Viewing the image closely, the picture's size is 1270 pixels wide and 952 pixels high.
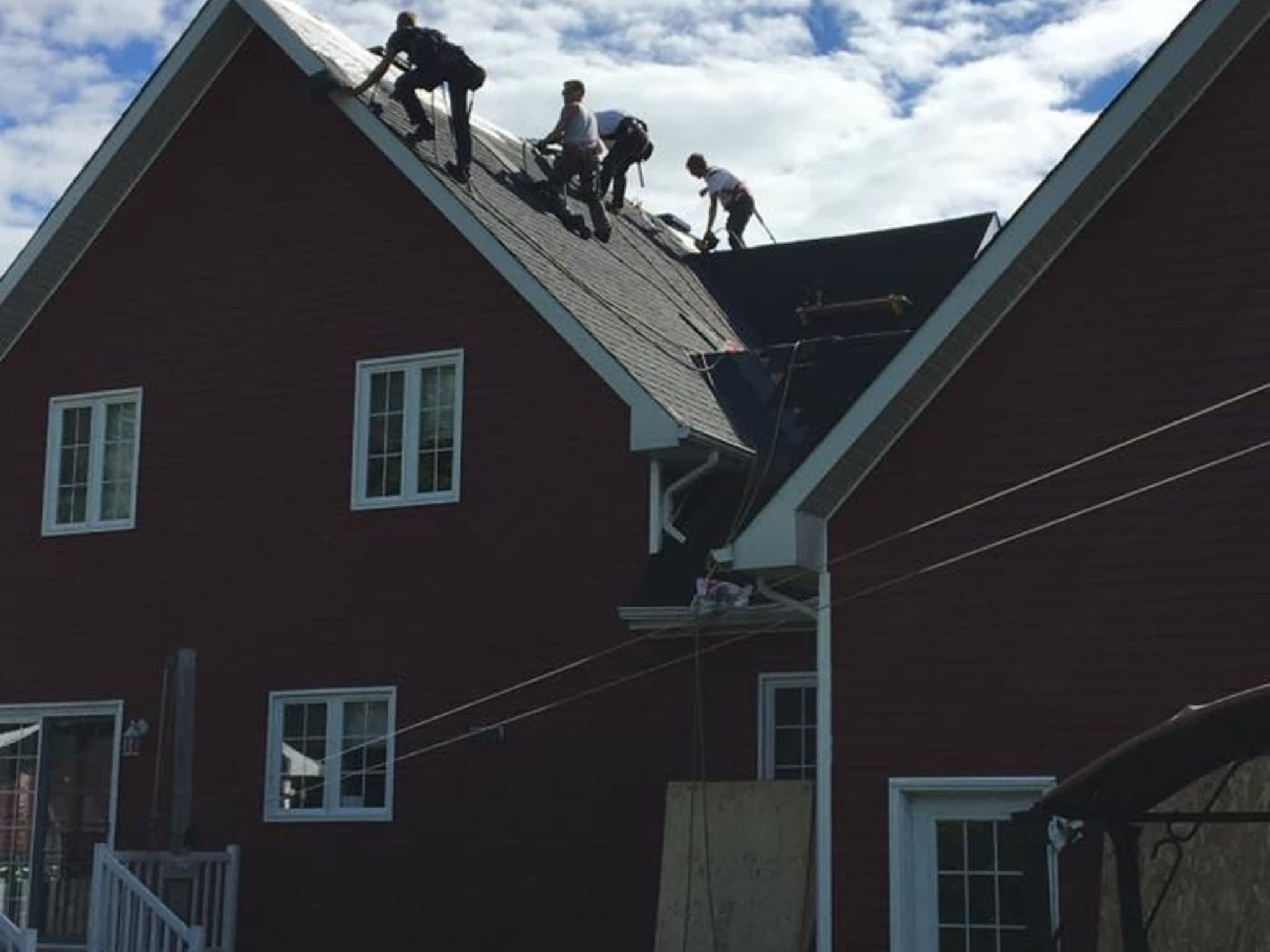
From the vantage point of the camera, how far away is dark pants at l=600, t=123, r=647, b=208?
21.1m

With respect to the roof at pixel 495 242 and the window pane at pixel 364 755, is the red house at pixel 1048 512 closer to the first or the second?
the roof at pixel 495 242

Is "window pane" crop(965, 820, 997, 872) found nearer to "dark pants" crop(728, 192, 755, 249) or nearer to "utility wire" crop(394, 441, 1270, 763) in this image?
"utility wire" crop(394, 441, 1270, 763)

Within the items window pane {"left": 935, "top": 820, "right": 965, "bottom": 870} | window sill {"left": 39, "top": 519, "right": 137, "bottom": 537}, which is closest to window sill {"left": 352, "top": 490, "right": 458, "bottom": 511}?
window sill {"left": 39, "top": 519, "right": 137, "bottom": 537}

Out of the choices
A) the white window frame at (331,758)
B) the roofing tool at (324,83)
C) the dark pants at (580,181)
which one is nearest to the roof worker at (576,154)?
the dark pants at (580,181)

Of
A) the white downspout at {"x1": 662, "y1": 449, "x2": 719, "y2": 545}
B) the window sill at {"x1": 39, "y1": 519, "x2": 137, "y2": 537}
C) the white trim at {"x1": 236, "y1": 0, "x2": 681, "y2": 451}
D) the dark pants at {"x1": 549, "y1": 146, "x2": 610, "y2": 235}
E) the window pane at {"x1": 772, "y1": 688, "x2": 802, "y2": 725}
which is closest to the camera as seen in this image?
the window pane at {"x1": 772, "y1": 688, "x2": 802, "y2": 725}

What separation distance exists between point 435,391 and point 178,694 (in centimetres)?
A: 339

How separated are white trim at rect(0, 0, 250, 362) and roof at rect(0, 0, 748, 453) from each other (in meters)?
0.01

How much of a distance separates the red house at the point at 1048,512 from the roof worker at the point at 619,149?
842cm

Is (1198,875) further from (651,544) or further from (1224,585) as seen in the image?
(651,544)

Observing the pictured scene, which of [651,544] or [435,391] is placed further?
[435,391]

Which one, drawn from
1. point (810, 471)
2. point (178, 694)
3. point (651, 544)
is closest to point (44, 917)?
point (178, 694)

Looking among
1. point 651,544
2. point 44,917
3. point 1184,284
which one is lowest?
point 44,917

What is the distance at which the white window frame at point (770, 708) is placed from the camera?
15.8 m

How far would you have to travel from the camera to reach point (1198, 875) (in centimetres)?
1145
